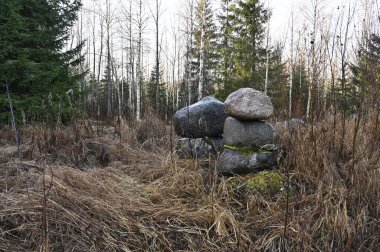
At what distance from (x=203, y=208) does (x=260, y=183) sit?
25.6 inches

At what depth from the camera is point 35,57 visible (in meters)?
7.42

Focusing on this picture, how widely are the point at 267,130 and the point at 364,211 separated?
125 cm

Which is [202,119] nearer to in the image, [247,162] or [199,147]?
[199,147]

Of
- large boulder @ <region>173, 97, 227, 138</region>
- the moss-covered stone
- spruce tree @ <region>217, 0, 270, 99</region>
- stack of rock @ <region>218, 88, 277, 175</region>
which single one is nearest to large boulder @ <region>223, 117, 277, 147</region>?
stack of rock @ <region>218, 88, 277, 175</region>

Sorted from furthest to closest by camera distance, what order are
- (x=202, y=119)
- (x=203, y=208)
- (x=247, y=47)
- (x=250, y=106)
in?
1. (x=247, y=47)
2. (x=202, y=119)
3. (x=250, y=106)
4. (x=203, y=208)

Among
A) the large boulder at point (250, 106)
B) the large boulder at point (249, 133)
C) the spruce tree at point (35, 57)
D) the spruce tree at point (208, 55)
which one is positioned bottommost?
the large boulder at point (249, 133)

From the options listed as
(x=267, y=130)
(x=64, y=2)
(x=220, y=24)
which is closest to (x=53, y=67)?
(x=64, y=2)

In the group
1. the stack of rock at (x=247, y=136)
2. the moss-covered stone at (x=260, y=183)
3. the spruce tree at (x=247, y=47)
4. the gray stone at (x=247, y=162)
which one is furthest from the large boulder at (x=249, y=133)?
the spruce tree at (x=247, y=47)

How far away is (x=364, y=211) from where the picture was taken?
6.68ft

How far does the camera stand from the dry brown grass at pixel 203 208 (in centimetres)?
190

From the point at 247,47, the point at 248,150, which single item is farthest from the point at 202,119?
the point at 247,47

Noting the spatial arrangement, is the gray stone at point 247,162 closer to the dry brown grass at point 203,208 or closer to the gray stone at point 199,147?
the dry brown grass at point 203,208

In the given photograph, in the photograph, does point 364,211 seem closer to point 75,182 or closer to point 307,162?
point 307,162

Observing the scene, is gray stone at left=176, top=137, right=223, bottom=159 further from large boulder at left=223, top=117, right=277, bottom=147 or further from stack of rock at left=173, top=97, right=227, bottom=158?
large boulder at left=223, top=117, right=277, bottom=147
